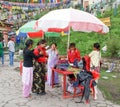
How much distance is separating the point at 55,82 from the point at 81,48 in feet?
23.4

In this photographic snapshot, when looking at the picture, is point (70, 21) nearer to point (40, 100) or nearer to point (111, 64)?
point (40, 100)

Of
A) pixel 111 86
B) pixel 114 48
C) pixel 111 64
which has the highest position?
pixel 114 48

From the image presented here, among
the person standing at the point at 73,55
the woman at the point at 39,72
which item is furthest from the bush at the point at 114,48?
the woman at the point at 39,72

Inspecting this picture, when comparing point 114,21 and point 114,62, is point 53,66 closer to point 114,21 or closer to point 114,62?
point 114,62

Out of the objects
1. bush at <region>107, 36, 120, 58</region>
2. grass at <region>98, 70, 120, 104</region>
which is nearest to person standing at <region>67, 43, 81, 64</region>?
grass at <region>98, 70, 120, 104</region>

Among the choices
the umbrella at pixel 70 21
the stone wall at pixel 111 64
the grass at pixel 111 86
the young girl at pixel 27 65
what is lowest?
the grass at pixel 111 86

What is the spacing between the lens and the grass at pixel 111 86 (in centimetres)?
941

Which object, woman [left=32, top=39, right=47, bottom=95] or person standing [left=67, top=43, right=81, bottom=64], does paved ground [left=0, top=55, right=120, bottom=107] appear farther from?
person standing [left=67, top=43, right=81, bottom=64]

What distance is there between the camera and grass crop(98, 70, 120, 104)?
30.9 feet

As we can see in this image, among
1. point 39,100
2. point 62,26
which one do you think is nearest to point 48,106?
point 39,100

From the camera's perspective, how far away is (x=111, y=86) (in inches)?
436

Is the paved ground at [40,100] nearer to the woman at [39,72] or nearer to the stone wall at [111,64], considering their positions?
the woman at [39,72]

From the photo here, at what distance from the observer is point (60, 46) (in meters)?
19.5

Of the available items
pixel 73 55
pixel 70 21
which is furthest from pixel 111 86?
pixel 70 21
